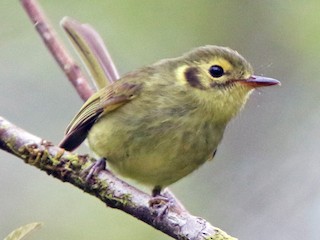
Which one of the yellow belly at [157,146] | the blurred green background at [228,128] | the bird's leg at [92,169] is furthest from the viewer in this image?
the blurred green background at [228,128]

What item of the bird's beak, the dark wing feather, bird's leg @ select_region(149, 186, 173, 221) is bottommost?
bird's leg @ select_region(149, 186, 173, 221)

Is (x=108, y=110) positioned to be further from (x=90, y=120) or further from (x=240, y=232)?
(x=240, y=232)

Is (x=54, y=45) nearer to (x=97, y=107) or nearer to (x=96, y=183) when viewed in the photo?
(x=97, y=107)

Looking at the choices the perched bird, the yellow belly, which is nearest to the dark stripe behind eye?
the perched bird

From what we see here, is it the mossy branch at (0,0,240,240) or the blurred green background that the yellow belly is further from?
the blurred green background

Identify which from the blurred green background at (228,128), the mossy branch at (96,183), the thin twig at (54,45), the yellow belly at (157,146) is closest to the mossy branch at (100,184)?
the mossy branch at (96,183)

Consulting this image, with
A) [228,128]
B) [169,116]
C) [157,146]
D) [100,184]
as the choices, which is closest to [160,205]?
[100,184]

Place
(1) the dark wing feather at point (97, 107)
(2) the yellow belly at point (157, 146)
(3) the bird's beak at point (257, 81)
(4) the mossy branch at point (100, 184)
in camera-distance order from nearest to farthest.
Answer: (4) the mossy branch at point (100, 184) < (2) the yellow belly at point (157, 146) < (3) the bird's beak at point (257, 81) < (1) the dark wing feather at point (97, 107)

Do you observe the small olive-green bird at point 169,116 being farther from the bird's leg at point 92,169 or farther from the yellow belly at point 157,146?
the bird's leg at point 92,169
